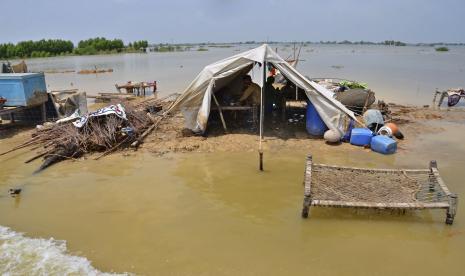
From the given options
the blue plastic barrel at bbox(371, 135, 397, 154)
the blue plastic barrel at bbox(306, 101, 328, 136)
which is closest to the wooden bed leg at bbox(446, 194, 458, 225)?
the blue plastic barrel at bbox(371, 135, 397, 154)

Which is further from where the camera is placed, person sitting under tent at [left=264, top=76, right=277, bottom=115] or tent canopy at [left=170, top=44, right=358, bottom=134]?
person sitting under tent at [left=264, top=76, right=277, bottom=115]

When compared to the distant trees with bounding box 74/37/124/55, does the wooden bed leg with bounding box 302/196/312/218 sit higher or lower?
lower

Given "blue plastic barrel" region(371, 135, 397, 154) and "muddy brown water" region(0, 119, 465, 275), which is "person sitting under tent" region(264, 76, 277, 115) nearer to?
"muddy brown water" region(0, 119, 465, 275)

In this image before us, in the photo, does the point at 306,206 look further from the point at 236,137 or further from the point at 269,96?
the point at 269,96

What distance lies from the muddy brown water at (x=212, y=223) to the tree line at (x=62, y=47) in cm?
5130

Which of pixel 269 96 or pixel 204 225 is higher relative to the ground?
pixel 269 96

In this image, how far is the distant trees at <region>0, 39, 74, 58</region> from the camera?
48.1m

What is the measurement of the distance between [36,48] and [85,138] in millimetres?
55104

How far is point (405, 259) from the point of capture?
4.30 metres

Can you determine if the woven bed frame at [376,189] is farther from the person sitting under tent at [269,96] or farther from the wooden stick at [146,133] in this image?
the person sitting under tent at [269,96]

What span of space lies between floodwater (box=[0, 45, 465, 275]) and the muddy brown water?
0.06 feet

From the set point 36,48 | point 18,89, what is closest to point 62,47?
point 36,48

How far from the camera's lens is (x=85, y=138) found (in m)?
7.95

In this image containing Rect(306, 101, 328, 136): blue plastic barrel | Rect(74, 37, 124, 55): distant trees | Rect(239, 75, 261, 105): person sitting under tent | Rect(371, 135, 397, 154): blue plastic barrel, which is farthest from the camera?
Rect(74, 37, 124, 55): distant trees
